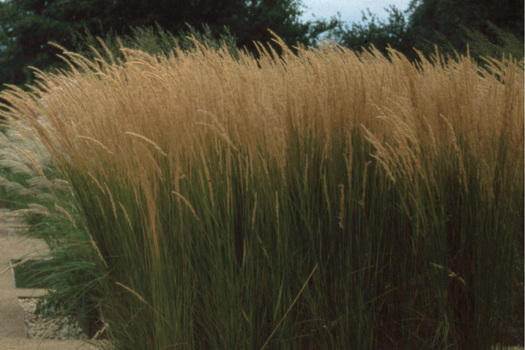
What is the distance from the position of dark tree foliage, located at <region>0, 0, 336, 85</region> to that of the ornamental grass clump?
19.6 metres

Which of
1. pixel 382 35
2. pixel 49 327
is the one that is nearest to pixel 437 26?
pixel 382 35

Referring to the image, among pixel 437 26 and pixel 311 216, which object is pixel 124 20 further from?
pixel 311 216

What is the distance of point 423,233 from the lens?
2.70m

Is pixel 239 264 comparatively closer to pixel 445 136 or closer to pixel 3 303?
pixel 445 136

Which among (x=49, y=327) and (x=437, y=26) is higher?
(x=437, y=26)

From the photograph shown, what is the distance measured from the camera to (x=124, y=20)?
2316 cm

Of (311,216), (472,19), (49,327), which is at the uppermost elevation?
(472,19)

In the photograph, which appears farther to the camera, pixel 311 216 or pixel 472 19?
pixel 472 19

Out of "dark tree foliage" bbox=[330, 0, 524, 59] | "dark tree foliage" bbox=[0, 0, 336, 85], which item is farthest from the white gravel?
"dark tree foliage" bbox=[0, 0, 336, 85]

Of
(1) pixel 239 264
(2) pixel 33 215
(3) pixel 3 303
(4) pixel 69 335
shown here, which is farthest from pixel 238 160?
(2) pixel 33 215

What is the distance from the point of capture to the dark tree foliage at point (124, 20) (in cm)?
2288

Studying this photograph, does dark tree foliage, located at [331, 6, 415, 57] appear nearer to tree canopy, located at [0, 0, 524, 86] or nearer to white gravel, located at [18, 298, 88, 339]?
tree canopy, located at [0, 0, 524, 86]

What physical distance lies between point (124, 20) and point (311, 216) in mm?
21965

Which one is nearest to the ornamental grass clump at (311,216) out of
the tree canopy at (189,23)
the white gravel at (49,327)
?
the white gravel at (49,327)
